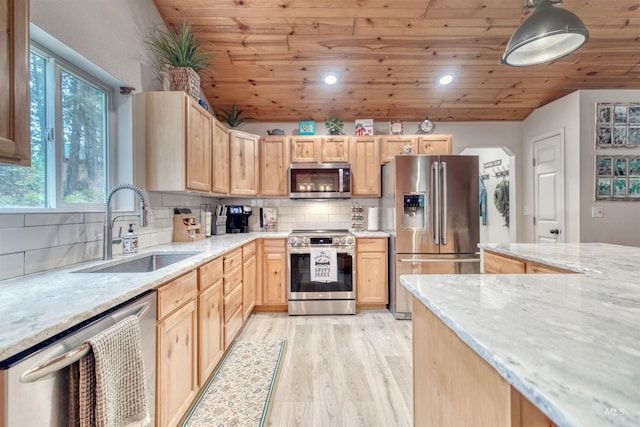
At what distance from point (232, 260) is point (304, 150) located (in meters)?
1.79

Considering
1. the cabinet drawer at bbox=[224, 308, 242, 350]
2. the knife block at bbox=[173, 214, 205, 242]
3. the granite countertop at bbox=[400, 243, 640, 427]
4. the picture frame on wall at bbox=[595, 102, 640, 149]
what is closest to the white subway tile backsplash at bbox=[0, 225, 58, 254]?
the knife block at bbox=[173, 214, 205, 242]

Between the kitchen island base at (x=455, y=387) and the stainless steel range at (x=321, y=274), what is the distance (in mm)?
2052

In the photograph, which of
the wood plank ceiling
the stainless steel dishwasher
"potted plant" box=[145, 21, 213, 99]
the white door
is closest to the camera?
the stainless steel dishwasher

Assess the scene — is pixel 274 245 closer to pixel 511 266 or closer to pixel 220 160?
pixel 220 160

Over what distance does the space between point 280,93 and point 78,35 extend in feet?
6.90

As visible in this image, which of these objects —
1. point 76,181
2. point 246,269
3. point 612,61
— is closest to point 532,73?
point 612,61

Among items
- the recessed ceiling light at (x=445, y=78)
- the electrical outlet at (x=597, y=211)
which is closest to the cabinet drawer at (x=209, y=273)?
the recessed ceiling light at (x=445, y=78)

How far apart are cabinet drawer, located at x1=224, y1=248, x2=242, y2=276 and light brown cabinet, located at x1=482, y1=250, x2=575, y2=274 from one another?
2.02 m

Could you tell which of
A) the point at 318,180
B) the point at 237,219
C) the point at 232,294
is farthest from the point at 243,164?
the point at 232,294

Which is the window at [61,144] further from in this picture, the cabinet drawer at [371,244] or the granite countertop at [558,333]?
the cabinet drawer at [371,244]

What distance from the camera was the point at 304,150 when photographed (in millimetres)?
3607

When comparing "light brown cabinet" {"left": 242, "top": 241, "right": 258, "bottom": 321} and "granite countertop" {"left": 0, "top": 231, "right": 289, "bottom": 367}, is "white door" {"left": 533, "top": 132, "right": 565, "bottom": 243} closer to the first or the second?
"light brown cabinet" {"left": 242, "top": 241, "right": 258, "bottom": 321}

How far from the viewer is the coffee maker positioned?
3551 mm

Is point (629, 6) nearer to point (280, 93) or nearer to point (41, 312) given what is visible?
point (280, 93)
